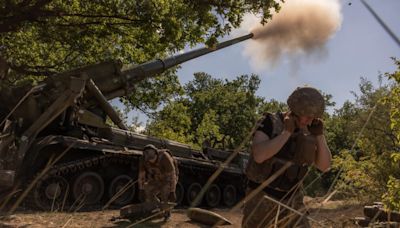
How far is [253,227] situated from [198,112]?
151 feet

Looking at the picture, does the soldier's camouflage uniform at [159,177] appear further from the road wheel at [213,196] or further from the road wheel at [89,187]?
the road wheel at [213,196]

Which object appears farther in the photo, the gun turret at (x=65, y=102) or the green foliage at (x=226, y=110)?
the green foliage at (x=226, y=110)

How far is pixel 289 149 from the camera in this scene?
3.45m

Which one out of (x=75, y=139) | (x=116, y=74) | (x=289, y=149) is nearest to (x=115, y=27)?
(x=116, y=74)

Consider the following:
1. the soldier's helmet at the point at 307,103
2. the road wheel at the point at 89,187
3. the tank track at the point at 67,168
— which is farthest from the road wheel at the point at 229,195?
the soldier's helmet at the point at 307,103

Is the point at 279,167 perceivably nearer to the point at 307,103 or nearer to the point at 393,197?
the point at 307,103

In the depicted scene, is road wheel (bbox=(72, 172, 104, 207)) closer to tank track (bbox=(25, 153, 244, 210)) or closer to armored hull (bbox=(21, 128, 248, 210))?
armored hull (bbox=(21, 128, 248, 210))

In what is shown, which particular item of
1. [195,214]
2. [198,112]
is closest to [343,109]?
[198,112]

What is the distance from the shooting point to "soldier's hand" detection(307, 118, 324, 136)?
3.39m

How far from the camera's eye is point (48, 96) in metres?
12.4

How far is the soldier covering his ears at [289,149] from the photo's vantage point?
3201mm

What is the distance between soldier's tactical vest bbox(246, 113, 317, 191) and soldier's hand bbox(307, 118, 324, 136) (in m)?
0.05

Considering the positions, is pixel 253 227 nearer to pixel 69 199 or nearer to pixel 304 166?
pixel 304 166

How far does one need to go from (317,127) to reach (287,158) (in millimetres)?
297
